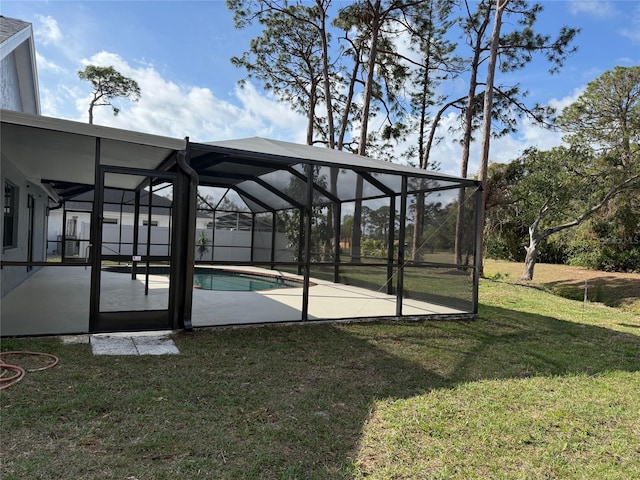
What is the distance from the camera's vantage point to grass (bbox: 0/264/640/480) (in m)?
2.40

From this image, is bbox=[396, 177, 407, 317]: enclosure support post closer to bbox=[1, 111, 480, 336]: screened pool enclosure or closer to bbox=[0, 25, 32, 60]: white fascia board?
bbox=[1, 111, 480, 336]: screened pool enclosure

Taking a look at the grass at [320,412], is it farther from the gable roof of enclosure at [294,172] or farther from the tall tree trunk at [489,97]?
the tall tree trunk at [489,97]

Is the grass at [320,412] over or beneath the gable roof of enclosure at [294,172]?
beneath

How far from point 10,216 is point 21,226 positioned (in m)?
0.85

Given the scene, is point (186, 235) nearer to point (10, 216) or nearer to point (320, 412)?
point (320, 412)

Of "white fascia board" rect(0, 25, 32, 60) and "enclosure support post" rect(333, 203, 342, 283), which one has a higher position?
"white fascia board" rect(0, 25, 32, 60)

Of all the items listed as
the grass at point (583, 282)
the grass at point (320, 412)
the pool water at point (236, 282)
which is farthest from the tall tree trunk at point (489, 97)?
the grass at point (320, 412)

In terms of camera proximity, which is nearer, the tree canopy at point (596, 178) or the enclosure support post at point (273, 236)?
the enclosure support post at point (273, 236)

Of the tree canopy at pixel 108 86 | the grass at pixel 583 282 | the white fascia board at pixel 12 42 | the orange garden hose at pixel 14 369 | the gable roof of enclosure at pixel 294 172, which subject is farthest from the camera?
the tree canopy at pixel 108 86

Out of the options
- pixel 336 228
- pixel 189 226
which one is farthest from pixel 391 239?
pixel 189 226

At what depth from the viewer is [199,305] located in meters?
7.10

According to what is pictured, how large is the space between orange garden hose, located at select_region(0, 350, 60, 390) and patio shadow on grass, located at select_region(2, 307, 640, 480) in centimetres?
10

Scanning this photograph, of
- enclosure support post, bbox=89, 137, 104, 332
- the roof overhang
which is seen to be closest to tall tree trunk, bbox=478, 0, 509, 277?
the roof overhang

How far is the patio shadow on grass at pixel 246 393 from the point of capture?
2367 mm
